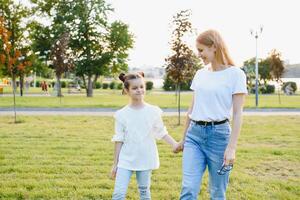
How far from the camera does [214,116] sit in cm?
391

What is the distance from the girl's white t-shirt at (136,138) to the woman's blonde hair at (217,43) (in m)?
0.92

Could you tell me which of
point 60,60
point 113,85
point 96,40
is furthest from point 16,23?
point 113,85

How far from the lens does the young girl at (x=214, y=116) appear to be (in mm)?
3848

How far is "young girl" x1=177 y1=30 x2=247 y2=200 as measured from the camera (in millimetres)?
3848

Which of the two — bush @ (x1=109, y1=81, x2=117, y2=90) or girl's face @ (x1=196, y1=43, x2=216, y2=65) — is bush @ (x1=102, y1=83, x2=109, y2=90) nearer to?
bush @ (x1=109, y1=81, x2=117, y2=90)

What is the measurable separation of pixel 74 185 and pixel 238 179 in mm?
2418

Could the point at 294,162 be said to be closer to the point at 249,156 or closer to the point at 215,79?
the point at 249,156

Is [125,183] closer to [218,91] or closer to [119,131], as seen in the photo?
[119,131]

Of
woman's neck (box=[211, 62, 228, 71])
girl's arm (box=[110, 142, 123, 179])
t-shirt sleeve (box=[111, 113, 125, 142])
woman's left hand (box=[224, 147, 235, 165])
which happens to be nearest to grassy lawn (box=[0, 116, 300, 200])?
girl's arm (box=[110, 142, 123, 179])

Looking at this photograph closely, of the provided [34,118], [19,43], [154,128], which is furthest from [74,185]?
[19,43]

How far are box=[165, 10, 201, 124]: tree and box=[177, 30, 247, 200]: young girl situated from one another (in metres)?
11.1

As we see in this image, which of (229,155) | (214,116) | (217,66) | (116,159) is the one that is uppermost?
(217,66)

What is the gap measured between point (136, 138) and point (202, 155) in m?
0.71

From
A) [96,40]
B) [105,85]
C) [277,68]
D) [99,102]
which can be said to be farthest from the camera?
[105,85]
